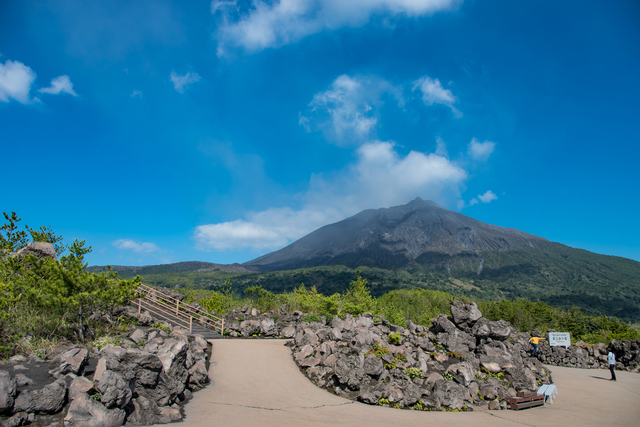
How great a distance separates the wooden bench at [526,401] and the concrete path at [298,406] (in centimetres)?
18

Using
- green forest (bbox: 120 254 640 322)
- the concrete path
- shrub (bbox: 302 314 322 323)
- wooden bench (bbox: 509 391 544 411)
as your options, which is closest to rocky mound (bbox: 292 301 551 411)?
wooden bench (bbox: 509 391 544 411)

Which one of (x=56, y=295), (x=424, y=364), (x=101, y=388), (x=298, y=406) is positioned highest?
(x=56, y=295)

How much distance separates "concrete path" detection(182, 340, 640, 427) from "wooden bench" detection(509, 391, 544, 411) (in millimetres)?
180

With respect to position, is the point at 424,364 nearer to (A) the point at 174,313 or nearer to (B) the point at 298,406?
(B) the point at 298,406

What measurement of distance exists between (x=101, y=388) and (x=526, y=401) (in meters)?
12.4

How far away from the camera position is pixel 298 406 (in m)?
8.93

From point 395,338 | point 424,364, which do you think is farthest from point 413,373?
point 395,338

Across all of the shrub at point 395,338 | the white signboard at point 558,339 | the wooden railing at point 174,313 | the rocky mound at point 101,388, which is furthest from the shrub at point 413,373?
the white signboard at point 558,339

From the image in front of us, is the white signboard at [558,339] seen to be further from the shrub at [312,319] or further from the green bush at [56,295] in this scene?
the green bush at [56,295]

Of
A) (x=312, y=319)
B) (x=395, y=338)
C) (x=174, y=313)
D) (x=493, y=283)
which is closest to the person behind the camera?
(x=395, y=338)

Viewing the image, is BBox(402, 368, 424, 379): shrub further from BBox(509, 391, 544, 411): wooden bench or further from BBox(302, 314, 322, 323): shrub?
BBox(302, 314, 322, 323): shrub

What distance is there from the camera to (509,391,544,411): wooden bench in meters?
10.6

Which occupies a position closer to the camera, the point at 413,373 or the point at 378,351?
the point at 413,373

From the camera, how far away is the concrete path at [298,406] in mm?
7769
